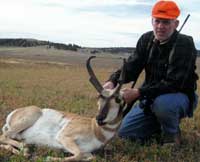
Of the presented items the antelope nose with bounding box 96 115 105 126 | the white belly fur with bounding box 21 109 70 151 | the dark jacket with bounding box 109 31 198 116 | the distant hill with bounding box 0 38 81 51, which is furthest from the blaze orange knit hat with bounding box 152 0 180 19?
the distant hill with bounding box 0 38 81 51

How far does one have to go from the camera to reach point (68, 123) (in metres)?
7.62

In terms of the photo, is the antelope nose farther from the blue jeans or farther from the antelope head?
the blue jeans

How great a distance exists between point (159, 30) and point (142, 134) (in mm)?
1988

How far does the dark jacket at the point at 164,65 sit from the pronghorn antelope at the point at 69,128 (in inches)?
25.8

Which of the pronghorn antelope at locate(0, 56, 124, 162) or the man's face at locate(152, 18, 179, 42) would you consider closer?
the pronghorn antelope at locate(0, 56, 124, 162)

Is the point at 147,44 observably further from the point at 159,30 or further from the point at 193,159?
the point at 193,159

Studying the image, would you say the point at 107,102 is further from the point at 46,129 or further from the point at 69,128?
the point at 46,129

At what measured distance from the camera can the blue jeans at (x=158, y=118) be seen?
25.0 feet

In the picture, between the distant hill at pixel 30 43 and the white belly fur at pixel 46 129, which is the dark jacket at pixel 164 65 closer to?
the white belly fur at pixel 46 129

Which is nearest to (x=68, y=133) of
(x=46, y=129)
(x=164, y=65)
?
(x=46, y=129)

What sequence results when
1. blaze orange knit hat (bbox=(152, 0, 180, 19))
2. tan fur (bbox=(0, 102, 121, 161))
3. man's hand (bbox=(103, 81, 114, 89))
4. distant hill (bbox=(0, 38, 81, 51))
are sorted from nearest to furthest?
tan fur (bbox=(0, 102, 121, 161)) < blaze orange knit hat (bbox=(152, 0, 180, 19)) < man's hand (bbox=(103, 81, 114, 89)) < distant hill (bbox=(0, 38, 81, 51))

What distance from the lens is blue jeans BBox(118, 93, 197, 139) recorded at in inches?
299

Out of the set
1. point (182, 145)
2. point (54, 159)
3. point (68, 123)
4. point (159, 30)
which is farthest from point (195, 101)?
point (54, 159)

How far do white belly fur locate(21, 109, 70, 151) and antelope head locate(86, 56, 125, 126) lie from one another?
0.82 meters
